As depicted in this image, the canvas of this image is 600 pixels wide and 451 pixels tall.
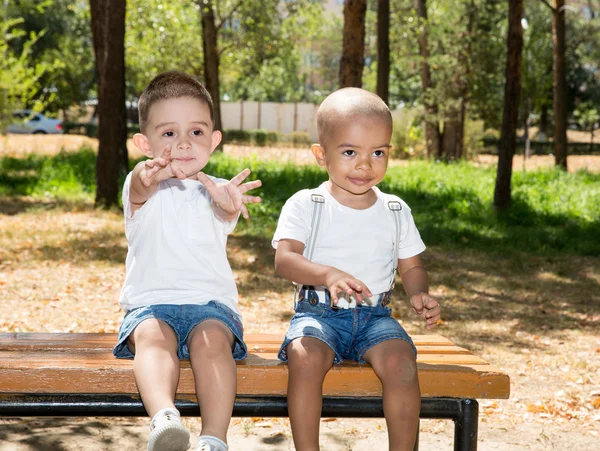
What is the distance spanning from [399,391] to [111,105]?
953cm

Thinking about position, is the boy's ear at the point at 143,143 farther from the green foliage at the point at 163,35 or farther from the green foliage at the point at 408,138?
the green foliage at the point at 408,138

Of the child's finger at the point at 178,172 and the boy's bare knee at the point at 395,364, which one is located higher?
the child's finger at the point at 178,172

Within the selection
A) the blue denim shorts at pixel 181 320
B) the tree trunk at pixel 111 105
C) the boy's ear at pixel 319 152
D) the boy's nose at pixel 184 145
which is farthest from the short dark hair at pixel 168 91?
the tree trunk at pixel 111 105

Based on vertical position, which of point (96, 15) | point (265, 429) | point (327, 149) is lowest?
point (265, 429)

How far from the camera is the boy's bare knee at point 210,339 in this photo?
9.44 ft

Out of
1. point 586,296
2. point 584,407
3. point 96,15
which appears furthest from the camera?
point 96,15

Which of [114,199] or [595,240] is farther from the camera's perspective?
[114,199]

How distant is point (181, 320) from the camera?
9.92 ft

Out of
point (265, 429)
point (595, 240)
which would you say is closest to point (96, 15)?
point (595, 240)

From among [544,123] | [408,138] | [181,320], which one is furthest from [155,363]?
[544,123]

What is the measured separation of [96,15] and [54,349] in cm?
1040

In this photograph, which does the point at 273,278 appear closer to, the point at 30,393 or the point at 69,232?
the point at 69,232

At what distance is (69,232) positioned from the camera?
10164 millimetres

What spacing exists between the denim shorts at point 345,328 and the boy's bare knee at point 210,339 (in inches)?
7.8
